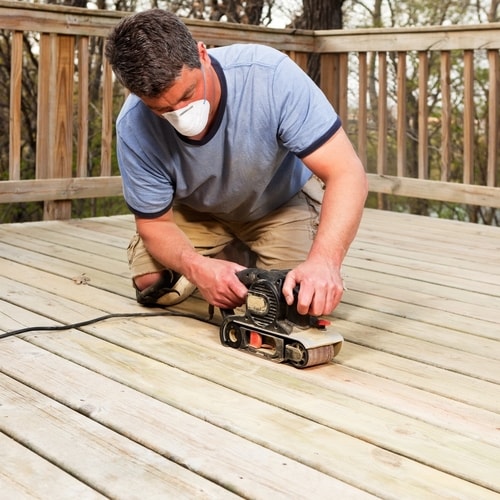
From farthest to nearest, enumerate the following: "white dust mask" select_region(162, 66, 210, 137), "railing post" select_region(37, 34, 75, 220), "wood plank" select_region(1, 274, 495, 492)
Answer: "railing post" select_region(37, 34, 75, 220)
"white dust mask" select_region(162, 66, 210, 137)
"wood plank" select_region(1, 274, 495, 492)

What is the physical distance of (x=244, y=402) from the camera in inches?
86.9

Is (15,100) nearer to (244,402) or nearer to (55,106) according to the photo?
(55,106)

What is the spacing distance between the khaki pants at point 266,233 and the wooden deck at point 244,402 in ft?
0.64

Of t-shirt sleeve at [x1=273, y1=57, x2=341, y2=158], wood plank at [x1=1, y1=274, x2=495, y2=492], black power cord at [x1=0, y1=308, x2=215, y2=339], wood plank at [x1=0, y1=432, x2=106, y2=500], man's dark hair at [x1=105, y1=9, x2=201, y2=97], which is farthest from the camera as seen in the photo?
black power cord at [x1=0, y1=308, x2=215, y2=339]

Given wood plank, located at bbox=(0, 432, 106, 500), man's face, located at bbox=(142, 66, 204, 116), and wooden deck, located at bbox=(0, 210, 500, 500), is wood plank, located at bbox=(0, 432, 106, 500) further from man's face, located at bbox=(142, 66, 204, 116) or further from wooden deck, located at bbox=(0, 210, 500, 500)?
man's face, located at bbox=(142, 66, 204, 116)

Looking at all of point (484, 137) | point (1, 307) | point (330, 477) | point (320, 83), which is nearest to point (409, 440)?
point (330, 477)

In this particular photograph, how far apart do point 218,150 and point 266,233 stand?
1.86 feet

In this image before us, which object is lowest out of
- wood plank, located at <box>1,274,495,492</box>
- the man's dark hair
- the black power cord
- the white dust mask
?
wood plank, located at <box>1,274,495,492</box>

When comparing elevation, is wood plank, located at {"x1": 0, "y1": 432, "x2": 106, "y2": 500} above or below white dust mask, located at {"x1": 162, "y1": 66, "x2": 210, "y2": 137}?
below

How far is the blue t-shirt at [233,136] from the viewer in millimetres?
2678

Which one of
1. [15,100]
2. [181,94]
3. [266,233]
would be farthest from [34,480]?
[15,100]

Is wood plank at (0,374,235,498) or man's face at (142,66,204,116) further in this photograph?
man's face at (142,66,204,116)

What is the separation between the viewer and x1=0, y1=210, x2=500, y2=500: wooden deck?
178cm

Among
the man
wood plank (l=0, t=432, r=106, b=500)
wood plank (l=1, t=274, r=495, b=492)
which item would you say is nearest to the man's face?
the man
